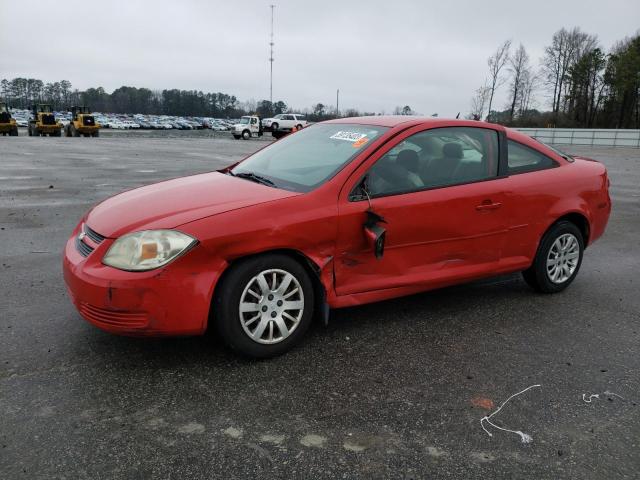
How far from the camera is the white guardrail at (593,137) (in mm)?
45094

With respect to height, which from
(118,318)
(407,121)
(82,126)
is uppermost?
(82,126)

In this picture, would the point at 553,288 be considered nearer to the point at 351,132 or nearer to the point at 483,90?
the point at 351,132

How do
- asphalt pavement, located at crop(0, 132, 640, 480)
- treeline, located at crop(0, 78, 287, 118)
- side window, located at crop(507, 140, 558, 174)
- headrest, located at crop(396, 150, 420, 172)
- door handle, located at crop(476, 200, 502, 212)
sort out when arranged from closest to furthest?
asphalt pavement, located at crop(0, 132, 640, 480)
headrest, located at crop(396, 150, 420, 172)
door handle, located at crop(476, 200, 502, 212)
side window, located at crop(507, 140, 558, 174)
treeline, located at crop(0, 78, 287, 118)

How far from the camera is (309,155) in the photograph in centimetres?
428

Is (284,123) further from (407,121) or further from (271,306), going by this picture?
(271,306)

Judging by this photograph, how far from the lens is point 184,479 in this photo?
236 cm

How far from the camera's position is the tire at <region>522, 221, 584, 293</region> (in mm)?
4777

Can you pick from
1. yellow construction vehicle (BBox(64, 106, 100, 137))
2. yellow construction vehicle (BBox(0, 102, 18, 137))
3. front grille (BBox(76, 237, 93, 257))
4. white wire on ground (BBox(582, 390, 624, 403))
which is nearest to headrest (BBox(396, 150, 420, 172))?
white wire on ground (BBox(582, 390, 624, 403))

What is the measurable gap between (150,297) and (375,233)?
4.84ft

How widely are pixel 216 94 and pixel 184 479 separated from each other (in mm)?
149551

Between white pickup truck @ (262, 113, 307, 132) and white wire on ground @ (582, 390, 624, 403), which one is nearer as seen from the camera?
white wire on ground @ (582, 390, 624, 403)

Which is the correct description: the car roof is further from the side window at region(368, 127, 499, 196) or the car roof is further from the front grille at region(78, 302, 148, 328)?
the front grille at region(78, 302, 148, 328)

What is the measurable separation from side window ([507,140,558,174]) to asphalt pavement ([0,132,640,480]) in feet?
3.71

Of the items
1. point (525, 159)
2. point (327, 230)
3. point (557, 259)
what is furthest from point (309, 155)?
point (557, 259)
